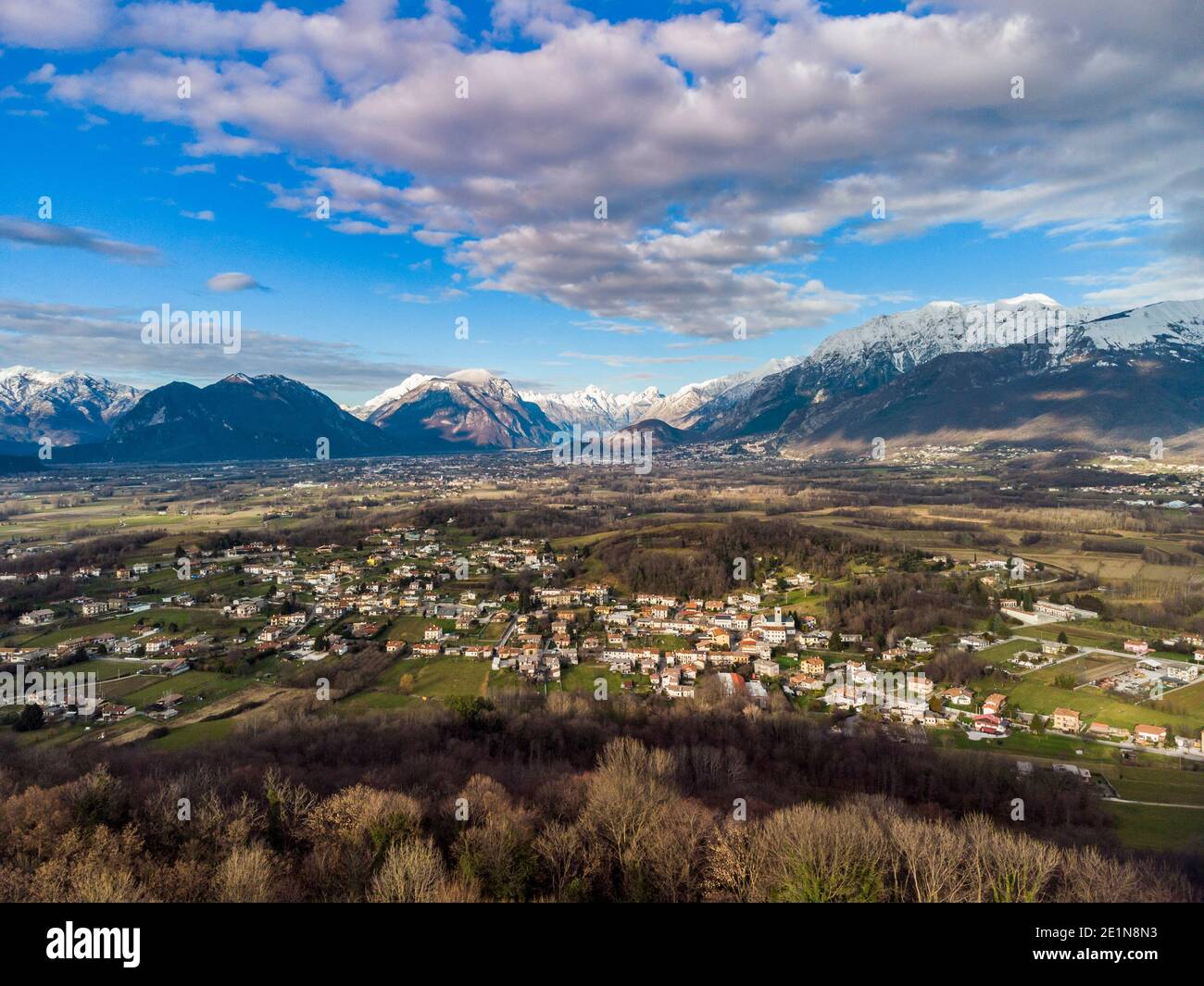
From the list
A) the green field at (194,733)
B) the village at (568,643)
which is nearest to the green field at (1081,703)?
the village at (568,643)

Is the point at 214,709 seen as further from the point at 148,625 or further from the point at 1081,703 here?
the point at 1081,703

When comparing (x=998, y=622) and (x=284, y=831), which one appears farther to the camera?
(x=998, y=622)

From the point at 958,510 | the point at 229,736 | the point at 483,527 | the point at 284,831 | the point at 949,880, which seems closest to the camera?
the point at 949,880

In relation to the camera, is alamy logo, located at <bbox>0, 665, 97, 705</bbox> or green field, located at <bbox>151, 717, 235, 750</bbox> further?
alamy logo, located at <bbox>0, 665, 97, 705</bbox>

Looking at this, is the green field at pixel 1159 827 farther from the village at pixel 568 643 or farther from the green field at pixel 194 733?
the green field at pixel 194 733

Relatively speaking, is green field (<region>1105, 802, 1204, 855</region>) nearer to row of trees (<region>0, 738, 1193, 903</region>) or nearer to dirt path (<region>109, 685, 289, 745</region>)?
row of trees (<region>0, 738, 1193, 903</region>)
